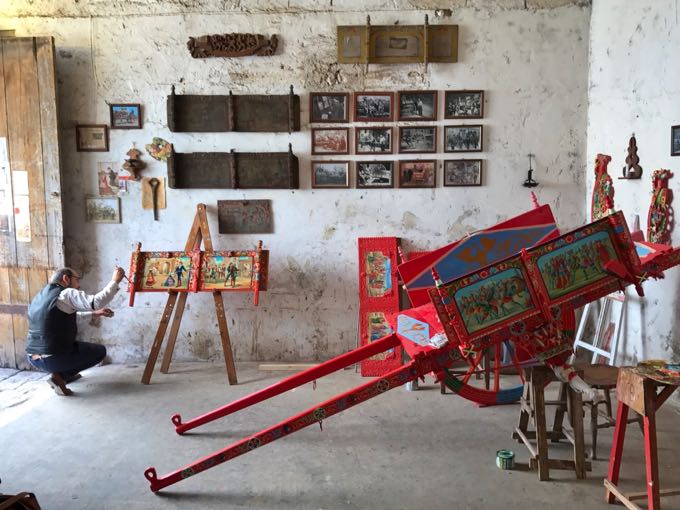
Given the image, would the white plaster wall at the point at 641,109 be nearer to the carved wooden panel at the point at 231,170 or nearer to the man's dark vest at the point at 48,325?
the carved wooden panel at the point at 231,170

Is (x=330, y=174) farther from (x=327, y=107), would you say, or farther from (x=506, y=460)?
(x=506, y=460)

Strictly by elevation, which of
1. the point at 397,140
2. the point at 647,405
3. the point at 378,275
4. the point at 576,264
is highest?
the point at 397,140

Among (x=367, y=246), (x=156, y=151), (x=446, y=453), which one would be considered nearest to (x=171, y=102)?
(x=156, y=151)

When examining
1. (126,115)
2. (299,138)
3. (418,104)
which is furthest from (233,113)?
(418,104)

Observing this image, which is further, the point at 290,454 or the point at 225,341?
the point at 225,341

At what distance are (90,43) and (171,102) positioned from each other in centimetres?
100

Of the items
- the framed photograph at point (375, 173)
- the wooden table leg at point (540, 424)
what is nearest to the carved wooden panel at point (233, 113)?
the framed photograph at point (375, 173)

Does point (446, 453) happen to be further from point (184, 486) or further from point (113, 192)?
point (113, 192)

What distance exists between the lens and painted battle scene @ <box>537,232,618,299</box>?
2721mm

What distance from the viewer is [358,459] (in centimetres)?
330

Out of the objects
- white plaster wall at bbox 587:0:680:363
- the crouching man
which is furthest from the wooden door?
white plaster wall at bbox 587:0:680:363

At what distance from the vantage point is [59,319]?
14.6ft

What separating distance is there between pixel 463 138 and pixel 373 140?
2.83 ft

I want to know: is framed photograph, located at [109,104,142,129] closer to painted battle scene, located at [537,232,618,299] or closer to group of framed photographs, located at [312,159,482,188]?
group of framed photographs, located at [312,159,482,188]
